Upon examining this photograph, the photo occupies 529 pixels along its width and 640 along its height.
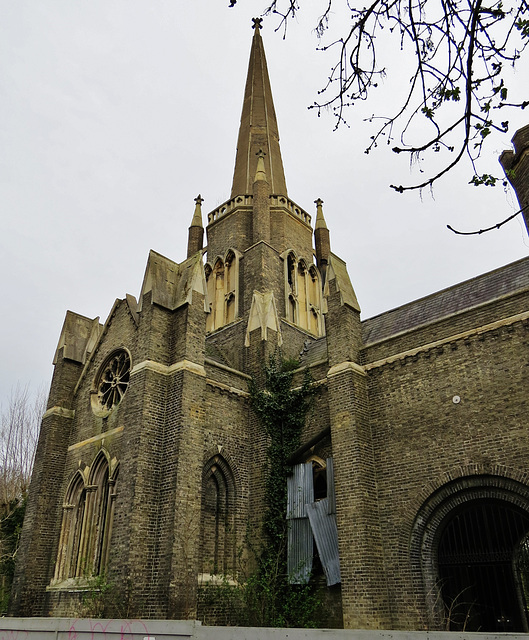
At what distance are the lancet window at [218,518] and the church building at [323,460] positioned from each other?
0.15ft

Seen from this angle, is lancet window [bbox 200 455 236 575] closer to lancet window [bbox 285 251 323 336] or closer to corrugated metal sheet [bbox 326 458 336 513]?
corrugated metal sheet [bbox 326 458 336 513]

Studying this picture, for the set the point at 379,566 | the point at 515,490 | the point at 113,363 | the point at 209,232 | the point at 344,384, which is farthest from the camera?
the point at 209,232

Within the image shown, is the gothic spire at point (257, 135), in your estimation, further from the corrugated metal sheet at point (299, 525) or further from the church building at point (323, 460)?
the corrugated metal sheet at point (299, 525)

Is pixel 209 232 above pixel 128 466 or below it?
above

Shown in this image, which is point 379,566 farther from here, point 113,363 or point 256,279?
point 256,279

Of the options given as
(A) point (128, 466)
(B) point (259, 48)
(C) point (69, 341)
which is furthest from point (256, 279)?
(B) point (259, 48)

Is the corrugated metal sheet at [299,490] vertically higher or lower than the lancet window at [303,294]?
lower

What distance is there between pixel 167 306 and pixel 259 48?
24.7 m

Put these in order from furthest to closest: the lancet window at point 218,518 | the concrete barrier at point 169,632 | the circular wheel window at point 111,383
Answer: the circular wheel window at point 111,383
the lancet window at point 218,518
the concrete barrier at point 169,632

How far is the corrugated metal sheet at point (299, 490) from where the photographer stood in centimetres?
1333

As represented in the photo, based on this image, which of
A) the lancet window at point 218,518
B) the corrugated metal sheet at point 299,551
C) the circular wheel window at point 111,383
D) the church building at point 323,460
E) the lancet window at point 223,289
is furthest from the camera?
the lancet window at point 223,289

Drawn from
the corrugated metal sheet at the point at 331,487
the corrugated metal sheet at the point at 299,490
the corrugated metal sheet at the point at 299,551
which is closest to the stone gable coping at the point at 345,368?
the corrugated metal sheet at the point at 331,487

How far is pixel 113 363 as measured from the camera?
16422 mm

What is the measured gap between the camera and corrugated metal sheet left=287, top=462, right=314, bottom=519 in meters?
13.3
